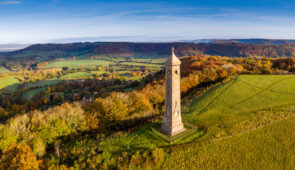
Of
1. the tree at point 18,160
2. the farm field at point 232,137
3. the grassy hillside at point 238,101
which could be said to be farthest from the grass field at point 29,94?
the grassy hillside at point 238,101

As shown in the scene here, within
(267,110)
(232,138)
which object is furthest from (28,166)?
(267,110)

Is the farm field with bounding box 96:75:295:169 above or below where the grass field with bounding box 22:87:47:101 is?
above

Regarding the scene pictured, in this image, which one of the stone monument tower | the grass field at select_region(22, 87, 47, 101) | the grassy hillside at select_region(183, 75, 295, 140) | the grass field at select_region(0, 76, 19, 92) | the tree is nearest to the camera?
the tree

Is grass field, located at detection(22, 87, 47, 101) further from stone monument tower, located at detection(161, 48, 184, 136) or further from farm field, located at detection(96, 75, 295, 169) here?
stone monument tower, located at detection(161, 48, 184, 136)

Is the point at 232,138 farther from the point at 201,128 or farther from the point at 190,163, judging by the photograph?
the point at 190,163

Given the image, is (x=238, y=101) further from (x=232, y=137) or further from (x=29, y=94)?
(x=29, y=94)

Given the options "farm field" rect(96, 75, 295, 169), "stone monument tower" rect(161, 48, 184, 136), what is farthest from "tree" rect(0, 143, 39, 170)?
"stone monument tower" rect(161, 48, 184, 136)

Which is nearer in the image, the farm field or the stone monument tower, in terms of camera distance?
the stone monument tower
